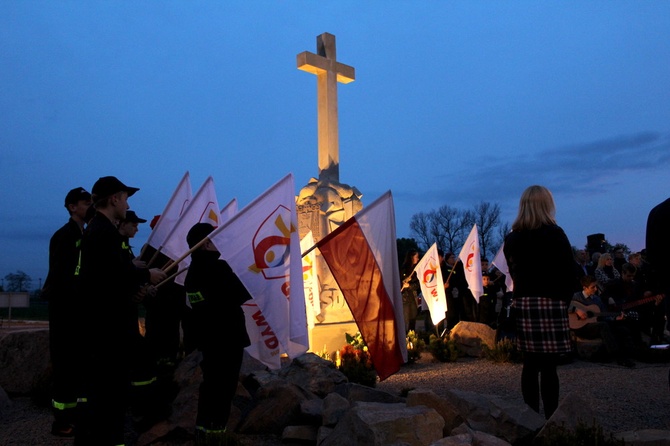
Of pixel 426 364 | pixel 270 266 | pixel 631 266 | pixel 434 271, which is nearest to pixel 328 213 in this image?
pixel 434 271

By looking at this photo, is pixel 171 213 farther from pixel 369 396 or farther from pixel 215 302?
pixel 369 396

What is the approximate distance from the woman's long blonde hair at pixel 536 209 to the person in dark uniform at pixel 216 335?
2.29 m

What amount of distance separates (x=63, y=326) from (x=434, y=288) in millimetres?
6843

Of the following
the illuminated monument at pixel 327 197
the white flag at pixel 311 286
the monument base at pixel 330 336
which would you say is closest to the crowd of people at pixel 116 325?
the white flag at pixel 311 286

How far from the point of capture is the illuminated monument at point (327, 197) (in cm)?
1143

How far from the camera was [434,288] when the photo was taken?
11.0 meters

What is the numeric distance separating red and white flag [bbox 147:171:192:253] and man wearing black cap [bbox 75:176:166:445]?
1.70 meters

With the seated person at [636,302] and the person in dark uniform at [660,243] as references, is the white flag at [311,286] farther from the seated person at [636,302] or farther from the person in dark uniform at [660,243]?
the person in dark uniform at [660,243]

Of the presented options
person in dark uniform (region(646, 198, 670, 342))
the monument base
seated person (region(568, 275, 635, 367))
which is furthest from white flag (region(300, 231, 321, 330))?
person in dark uniform (region(646, 198, 670, 342))

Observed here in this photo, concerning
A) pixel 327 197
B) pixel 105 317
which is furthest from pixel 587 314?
pixel 105 317

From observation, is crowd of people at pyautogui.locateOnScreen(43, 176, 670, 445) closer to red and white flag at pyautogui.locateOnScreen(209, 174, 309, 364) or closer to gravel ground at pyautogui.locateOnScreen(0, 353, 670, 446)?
red and white flag at pyautogui.locateOnScreen(209, 174, 309, 364)

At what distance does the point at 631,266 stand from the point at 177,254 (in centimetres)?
790

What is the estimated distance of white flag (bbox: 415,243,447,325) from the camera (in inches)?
433

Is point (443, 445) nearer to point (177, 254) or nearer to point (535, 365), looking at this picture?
point (535, 365)
